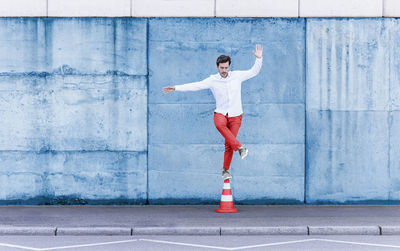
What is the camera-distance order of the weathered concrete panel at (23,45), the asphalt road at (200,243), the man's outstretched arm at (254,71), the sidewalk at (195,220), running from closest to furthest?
the asphalt road at (200,243) → the sidewalk at (195,220) → the man's outstretched arm at (254,71) → the weathered concrete panel at (23,45)

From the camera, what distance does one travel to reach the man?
1136 centimetres

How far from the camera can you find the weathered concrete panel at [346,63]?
12.5m

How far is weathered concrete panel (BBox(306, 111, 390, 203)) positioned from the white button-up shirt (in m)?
1.68

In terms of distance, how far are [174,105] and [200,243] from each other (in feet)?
12.9

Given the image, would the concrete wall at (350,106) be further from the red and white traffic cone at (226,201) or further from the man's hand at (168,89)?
the man's hand at (168,89)

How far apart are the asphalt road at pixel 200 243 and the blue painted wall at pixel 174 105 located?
302 cm

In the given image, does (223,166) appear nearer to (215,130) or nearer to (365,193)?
Answer: (215,130)

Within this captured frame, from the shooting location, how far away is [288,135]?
491 inches
